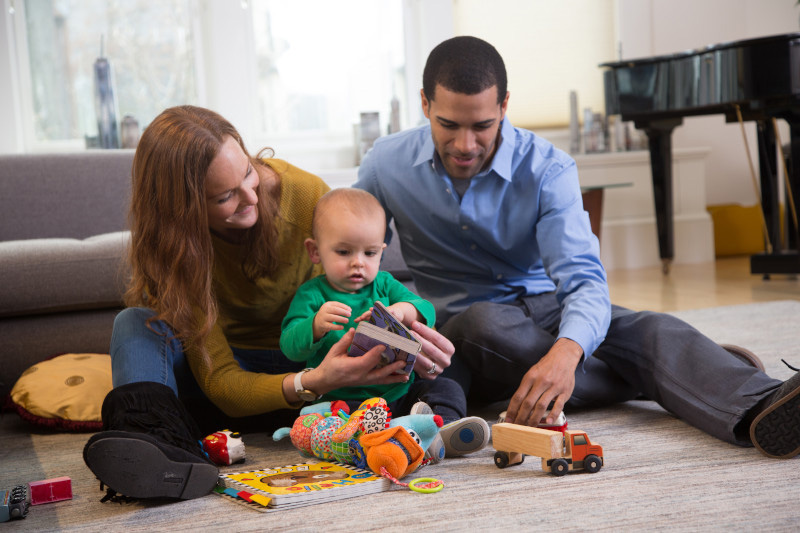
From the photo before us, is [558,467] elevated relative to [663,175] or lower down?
lower down

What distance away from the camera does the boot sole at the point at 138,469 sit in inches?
47.4

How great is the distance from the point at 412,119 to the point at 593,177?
116 centimetres

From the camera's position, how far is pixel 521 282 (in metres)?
1.86

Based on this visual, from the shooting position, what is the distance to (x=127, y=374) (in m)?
1.45

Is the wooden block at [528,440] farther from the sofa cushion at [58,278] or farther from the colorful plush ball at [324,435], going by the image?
the sofa cushion at [58,278]

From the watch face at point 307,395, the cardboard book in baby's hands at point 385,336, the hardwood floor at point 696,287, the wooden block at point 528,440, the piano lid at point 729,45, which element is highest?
the piano lid at point 729,45

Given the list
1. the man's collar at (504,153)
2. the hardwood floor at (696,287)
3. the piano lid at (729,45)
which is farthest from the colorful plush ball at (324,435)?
the piano lid at (729,45)

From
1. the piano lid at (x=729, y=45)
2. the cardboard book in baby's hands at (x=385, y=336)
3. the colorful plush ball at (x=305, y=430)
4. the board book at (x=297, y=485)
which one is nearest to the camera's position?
the board book at (x=297, y=485)

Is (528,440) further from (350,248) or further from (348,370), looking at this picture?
(350,248)

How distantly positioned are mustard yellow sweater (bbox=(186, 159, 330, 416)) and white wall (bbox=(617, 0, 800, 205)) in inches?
156

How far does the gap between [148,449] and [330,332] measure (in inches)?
17.5

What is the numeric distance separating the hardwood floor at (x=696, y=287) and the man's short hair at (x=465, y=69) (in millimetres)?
1954

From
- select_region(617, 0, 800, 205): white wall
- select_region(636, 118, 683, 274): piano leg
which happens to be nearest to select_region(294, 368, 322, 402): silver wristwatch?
select_region(636, 118, 683, 274): piano leg

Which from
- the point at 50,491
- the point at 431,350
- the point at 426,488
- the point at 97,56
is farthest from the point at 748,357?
the point at 97,56
